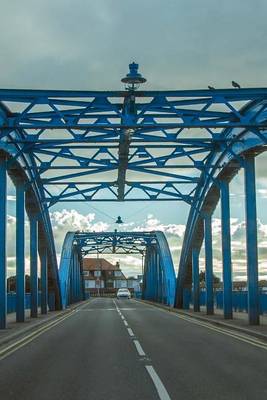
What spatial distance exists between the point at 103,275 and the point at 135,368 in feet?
533

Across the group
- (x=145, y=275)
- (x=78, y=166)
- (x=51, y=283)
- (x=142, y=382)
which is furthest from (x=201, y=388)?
(x=145, y=275)

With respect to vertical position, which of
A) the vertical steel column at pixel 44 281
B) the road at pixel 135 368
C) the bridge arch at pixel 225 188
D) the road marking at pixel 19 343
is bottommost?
the road marking at pixel 19 343

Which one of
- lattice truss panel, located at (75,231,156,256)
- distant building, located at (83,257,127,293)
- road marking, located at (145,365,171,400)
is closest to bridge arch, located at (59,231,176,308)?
lattice truss panel, located at (75,231,156,256)

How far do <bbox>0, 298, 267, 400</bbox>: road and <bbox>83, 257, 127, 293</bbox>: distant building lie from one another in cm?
14933

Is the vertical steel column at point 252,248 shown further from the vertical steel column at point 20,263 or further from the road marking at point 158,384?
the road marking at point 158,384

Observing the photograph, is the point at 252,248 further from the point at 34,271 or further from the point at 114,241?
the point at 114,241

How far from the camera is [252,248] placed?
24734mm

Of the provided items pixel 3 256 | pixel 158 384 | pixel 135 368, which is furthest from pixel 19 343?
pixel 158 384

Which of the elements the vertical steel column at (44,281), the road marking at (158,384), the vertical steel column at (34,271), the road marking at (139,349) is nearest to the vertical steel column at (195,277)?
the vertical steel column at (44,281)

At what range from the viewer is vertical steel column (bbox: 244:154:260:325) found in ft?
79.4

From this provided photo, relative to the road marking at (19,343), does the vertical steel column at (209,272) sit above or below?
above

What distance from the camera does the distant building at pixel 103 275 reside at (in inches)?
6683

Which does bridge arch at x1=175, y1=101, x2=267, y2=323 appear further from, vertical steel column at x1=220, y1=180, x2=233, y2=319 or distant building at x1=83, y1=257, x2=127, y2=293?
distant building at x1=83, y1=257, x2=127, y2=293

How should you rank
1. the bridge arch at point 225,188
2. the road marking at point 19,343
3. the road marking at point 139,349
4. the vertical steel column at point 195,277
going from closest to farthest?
the road marking at point 139,349
the road marking at point 19,343
the bridge arch at point 225,188
the vertical steel column at point 195,277
